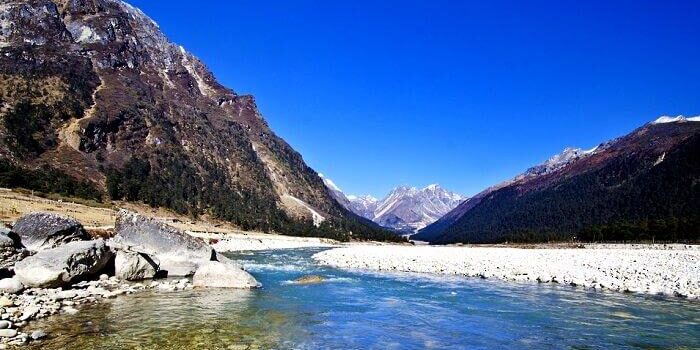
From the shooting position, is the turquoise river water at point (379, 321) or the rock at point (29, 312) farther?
the rock at point (29, 312)

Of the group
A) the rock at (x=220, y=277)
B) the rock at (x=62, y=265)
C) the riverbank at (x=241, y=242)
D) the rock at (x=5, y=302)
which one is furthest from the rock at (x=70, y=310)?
the riverbank at (x=241, y=242)

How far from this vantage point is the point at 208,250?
32.1 metres

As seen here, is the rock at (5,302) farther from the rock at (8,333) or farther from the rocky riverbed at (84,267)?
the rock at (8,333)

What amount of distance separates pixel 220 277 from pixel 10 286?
9.89 metres

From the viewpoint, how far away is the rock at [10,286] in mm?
19592

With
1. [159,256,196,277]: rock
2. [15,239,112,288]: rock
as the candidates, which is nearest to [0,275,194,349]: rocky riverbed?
[15,239,112,288]: rock

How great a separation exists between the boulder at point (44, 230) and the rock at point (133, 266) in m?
3.18

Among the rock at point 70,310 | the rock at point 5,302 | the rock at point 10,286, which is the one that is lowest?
the rock at point 70,310

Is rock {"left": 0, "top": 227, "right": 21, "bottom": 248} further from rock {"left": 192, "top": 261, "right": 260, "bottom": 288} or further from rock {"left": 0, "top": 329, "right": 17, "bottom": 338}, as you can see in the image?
rock {"left": 0, "top": 329, "right": 17, "bottom": 338}

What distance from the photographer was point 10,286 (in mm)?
19844

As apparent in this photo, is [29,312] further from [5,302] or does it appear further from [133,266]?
[133,266]

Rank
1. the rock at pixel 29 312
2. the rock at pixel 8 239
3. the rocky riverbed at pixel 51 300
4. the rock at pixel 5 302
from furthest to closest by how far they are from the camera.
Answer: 1. the rock at pixel 8 239
2. the rock at pixel 5 302
3. the rock at pixel 29 312
4. the rocky riverbed at pixel 51 300

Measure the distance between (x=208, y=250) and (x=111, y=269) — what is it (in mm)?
6352

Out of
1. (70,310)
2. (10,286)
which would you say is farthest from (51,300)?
(10,286)
